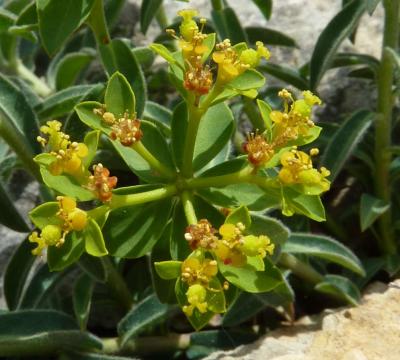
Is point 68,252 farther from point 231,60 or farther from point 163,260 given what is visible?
point 231,60

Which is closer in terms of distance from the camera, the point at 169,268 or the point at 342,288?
the point at 169,268

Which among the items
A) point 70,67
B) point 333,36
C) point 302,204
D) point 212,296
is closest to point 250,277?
point 212,296

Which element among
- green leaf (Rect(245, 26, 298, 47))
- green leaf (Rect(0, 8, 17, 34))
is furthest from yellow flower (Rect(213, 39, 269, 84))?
green leaf (Rect(245, 26, 298, 47))

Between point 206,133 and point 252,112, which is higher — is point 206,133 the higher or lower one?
the higher one

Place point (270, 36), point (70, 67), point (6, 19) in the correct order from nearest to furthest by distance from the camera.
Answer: point (6, 19) < point (70, 67) < point (270, 36)

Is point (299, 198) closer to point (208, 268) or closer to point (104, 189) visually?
point (208, 268)

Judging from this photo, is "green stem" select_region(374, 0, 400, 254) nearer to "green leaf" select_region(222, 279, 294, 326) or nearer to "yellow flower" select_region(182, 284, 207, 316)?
"green leaf" select_region(222, 279, 294, 326)

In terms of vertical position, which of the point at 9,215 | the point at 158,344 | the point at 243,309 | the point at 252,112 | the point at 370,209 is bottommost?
the point at 158,344
